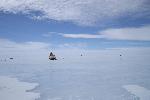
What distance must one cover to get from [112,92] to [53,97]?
13.6 feet

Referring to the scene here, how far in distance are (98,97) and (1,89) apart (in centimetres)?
673

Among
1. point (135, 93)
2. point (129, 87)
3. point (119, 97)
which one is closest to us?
point (119, 97)

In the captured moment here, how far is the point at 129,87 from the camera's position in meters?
17.8

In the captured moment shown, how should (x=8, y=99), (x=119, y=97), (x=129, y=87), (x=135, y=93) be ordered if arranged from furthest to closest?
1. (x=129, y=87)
2. (x=135, y=93)
3. (x=119, y=97)
4. (x=8, y=99)

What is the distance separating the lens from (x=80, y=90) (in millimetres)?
16469

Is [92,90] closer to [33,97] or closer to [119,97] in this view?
[119,97]

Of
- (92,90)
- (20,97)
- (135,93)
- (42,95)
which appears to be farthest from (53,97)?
(135,93)

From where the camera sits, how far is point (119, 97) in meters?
14.3

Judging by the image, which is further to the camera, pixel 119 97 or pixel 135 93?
pixel 135 93

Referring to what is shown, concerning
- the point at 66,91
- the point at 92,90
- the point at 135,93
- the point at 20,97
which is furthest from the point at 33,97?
the point at 135,93

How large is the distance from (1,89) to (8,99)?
317 cm

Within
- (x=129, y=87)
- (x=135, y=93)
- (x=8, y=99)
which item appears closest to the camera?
(x=8, y=99)

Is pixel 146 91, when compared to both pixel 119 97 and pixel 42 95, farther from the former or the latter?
pixel 42 95

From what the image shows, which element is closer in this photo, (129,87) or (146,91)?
(146,91)
